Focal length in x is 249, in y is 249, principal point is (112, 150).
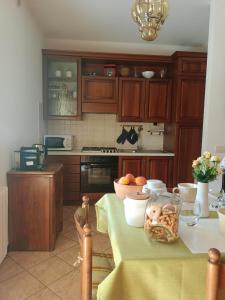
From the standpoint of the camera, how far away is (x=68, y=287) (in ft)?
6.40

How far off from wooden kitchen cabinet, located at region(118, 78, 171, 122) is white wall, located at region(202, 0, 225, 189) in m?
1.12

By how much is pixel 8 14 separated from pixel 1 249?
217cm

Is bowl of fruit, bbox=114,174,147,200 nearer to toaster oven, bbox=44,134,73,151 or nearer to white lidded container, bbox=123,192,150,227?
white lidded container, bbox=123,192,150,227

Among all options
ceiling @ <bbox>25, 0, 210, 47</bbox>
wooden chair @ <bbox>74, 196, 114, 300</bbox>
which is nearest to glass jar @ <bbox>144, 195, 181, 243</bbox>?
wooden chair @ <bbox>74, 196, 114, 300</bbox>

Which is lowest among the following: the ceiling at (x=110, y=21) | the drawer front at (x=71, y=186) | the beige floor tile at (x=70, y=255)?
the beige floor tile at (x=70, y=255)

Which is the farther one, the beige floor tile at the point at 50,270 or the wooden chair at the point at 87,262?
the beige floor tile at the point at 50,270

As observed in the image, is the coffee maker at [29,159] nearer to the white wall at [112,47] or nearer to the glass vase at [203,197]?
the glass vase at [203,197]

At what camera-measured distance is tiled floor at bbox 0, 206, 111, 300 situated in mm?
1866

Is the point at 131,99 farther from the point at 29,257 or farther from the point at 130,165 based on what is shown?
the point at 29,257

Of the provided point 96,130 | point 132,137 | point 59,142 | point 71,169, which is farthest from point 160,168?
point 59,142

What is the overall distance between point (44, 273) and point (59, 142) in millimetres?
2176

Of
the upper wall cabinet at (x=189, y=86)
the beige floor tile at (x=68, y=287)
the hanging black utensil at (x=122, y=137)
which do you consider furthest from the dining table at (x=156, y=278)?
the hanging black utensil at (x=122, y=137)

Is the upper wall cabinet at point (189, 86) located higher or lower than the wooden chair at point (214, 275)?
higher

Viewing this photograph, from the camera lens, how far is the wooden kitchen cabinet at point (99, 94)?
390 cm
